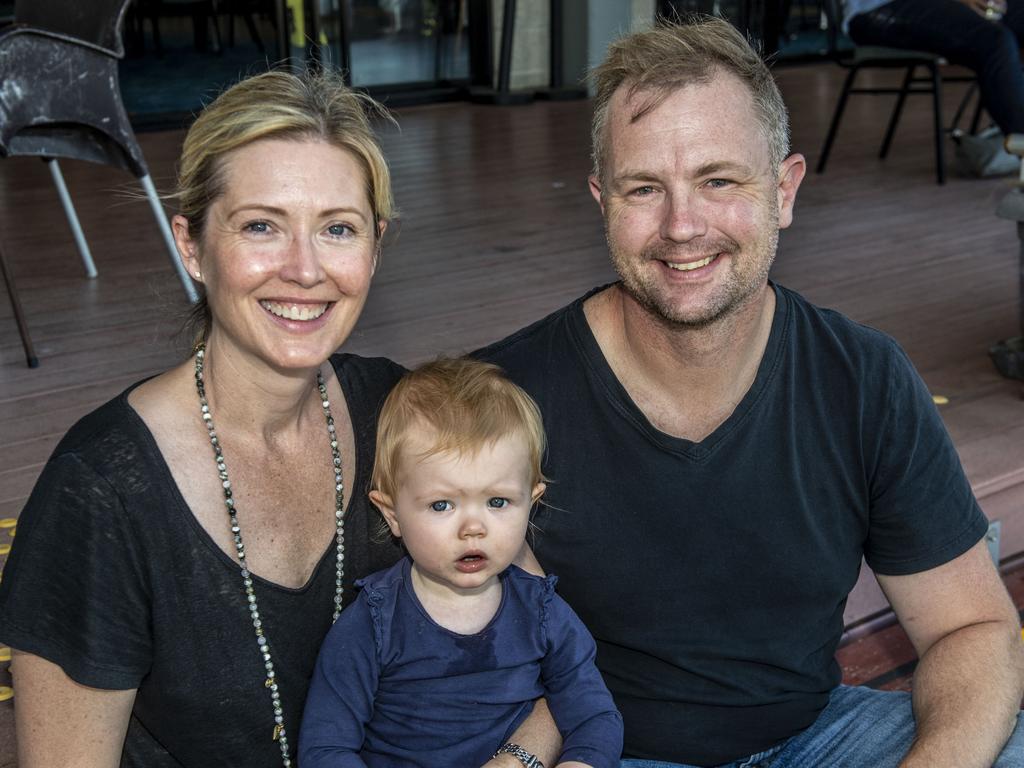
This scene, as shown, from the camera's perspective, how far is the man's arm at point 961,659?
1755mm

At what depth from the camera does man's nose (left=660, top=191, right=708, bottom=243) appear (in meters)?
1.76

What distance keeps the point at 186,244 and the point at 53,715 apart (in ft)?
2.00

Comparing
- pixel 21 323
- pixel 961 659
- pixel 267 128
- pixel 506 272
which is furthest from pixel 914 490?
pixel 506 272

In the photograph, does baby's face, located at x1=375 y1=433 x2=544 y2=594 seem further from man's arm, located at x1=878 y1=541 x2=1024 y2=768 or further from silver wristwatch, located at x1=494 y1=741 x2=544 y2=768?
man's arm, located at x1=878 y1=541 x2=1024 y2=768

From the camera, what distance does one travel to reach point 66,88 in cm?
349

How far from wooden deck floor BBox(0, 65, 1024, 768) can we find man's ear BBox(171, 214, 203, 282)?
66 cm

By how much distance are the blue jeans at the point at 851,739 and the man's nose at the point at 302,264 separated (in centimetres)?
87

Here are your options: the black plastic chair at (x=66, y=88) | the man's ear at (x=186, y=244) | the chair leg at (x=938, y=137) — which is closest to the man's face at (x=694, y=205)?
the man's ear at (x=186, y=244)

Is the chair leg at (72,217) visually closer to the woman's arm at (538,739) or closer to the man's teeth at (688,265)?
the man's teeth at (688,265)

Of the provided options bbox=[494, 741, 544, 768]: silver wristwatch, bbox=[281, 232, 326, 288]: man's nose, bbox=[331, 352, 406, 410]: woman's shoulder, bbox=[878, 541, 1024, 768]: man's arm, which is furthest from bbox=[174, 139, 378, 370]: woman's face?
bbox=[878, 541, 1024, 768]: man's arm

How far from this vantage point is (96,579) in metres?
1.49

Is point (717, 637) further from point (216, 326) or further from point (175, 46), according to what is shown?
point (175, 46)

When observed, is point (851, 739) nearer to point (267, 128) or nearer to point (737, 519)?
point (737, 519)

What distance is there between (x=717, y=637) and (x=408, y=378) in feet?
1.96
